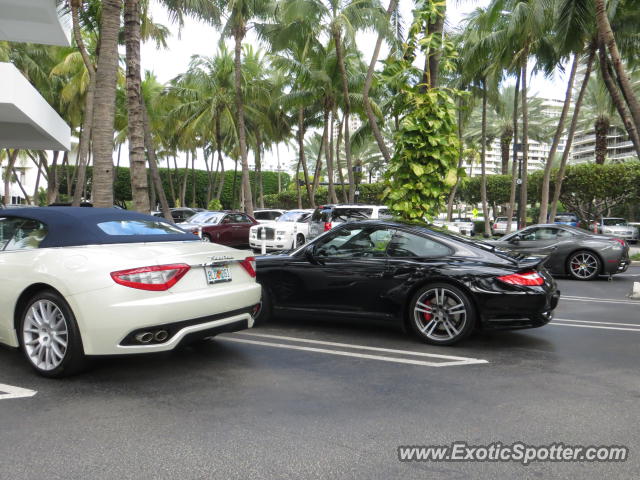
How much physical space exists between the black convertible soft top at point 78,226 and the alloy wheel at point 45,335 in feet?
1.79

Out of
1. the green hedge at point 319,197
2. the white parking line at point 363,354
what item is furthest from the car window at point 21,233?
the green hedge at point 319,197

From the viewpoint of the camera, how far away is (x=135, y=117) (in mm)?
11461

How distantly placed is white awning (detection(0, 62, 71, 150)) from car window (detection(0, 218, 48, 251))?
827 cm

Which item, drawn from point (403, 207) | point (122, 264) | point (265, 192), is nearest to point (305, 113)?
point (265, 192)

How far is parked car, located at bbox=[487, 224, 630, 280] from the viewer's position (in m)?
11.7

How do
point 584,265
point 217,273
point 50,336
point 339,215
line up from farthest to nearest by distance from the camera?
point 339,215, point 584,265, point 217,273, point 50,336

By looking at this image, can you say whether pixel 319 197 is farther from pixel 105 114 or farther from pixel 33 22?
pixel 105 114

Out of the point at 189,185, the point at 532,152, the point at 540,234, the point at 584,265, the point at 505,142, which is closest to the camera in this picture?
the point at 584,265

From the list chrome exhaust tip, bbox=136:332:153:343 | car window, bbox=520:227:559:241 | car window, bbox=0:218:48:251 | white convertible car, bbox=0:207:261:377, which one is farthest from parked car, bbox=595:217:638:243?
car window, bbox=0:218:48:251

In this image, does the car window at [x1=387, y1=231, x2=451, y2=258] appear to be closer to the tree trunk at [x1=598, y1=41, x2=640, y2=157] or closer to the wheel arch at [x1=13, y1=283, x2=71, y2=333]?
the wheel arch at [x1=13, y1=283, x2=71, y2=333]

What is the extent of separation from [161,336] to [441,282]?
2942mm

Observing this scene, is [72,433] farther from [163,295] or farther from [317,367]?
[317,367]

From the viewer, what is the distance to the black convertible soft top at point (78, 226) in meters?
4.45

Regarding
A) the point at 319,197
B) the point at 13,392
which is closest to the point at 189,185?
the point at 319,197
